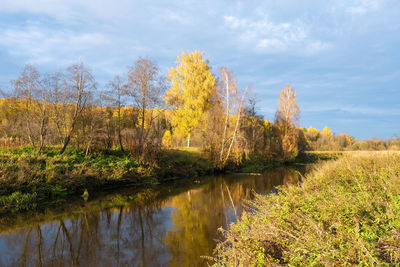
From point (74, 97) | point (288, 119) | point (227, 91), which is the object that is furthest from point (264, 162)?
point (74, 97)

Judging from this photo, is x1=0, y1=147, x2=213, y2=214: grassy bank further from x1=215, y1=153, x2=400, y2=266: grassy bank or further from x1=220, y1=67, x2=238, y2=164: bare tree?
x1=215, y1=153, x2=400, y2=266: grassy bank

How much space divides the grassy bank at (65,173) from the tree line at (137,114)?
0.85m

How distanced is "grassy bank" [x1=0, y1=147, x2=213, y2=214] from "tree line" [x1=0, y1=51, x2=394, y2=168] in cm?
85

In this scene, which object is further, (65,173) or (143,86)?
(143,86)

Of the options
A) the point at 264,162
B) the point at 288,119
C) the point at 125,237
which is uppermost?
the point at 288,119

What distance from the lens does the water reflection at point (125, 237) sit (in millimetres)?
5883

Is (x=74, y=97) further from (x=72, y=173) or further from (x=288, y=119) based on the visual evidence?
(x=288, y=119)

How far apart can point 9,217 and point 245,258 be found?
30.1 ft

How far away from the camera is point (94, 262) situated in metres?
5.72

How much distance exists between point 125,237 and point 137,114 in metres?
13.9

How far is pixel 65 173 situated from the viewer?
12.3 metres

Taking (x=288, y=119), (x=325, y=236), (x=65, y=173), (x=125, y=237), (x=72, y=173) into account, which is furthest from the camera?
(x=288, y=119)

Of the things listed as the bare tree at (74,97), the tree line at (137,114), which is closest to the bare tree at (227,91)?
the tree line at (137,114)

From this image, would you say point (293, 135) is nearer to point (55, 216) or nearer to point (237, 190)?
point (237, 190)
